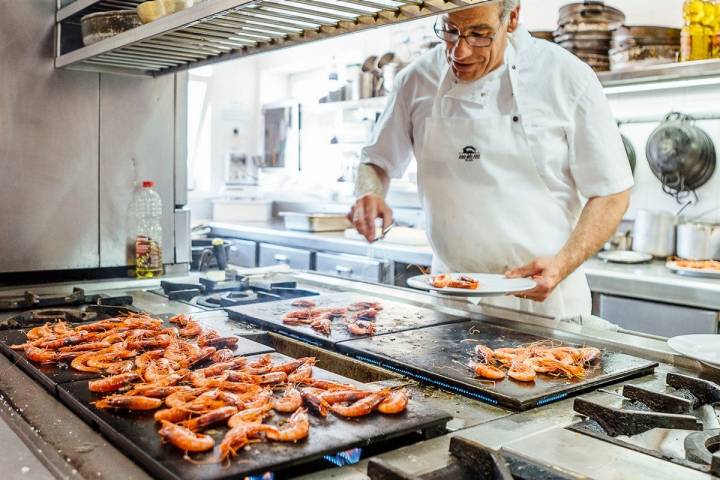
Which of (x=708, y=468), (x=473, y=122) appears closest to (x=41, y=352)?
(x=708, y=468)

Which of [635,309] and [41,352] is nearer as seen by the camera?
[41,352]

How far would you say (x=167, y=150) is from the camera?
116 inches

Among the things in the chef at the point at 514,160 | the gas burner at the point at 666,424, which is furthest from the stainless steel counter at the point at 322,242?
the gas burner at the point at 666,424

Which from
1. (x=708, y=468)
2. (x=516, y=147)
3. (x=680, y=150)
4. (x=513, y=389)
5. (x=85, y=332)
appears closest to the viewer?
(x=708, y=468)

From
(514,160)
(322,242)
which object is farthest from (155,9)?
(322,242)

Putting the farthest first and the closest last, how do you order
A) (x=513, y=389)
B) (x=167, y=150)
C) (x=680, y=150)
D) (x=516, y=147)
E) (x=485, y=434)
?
(x=680, y=150)
(x=167, y=150)
(x=516, y=147)
(x=513, y=389)
(x=485, y=434)

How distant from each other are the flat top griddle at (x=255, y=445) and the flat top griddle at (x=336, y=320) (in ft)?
1.81

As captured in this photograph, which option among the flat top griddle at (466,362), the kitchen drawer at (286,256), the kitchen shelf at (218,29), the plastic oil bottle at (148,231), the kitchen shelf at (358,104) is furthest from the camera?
the kitchen shelf at (358,104)

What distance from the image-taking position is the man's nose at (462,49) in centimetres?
227

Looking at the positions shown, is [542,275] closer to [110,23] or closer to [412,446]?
[412,446]

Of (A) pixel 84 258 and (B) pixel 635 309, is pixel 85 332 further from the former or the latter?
(B) pixel 635 309

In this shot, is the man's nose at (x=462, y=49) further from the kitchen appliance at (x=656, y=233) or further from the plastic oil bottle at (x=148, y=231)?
the kitchen appliance at (x=656, y=233)

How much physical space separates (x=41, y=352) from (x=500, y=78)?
1668 millimetres

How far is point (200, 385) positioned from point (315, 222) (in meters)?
3.97
